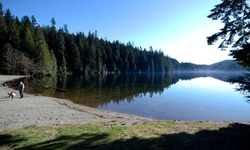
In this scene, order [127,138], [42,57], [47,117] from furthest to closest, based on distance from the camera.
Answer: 1. [42,57]
2. [47,117]
3. [127,138]

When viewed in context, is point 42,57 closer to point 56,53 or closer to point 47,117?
point 56,53

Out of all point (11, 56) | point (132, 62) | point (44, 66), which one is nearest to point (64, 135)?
point (11, 56)

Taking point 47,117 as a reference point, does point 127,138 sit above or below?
above

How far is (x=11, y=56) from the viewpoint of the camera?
224ft

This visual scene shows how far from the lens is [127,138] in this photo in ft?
28.6

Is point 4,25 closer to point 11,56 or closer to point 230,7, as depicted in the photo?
point 11,56

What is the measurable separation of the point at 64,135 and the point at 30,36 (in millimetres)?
79384

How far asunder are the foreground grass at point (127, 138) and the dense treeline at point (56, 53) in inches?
2667

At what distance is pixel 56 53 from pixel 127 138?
103399 mm

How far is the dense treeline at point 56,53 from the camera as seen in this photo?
72594mm

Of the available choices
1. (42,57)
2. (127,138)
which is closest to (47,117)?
(127,138)

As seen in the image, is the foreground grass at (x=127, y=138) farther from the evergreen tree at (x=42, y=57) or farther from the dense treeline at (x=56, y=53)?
the evergreen tree at (x=42, y=57)

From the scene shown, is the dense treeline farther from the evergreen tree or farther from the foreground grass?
the foreground grass

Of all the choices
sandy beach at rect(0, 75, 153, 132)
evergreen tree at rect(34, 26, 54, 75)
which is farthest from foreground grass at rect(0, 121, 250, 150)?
evergreen tree at rect(34, 26, 54, 75)
